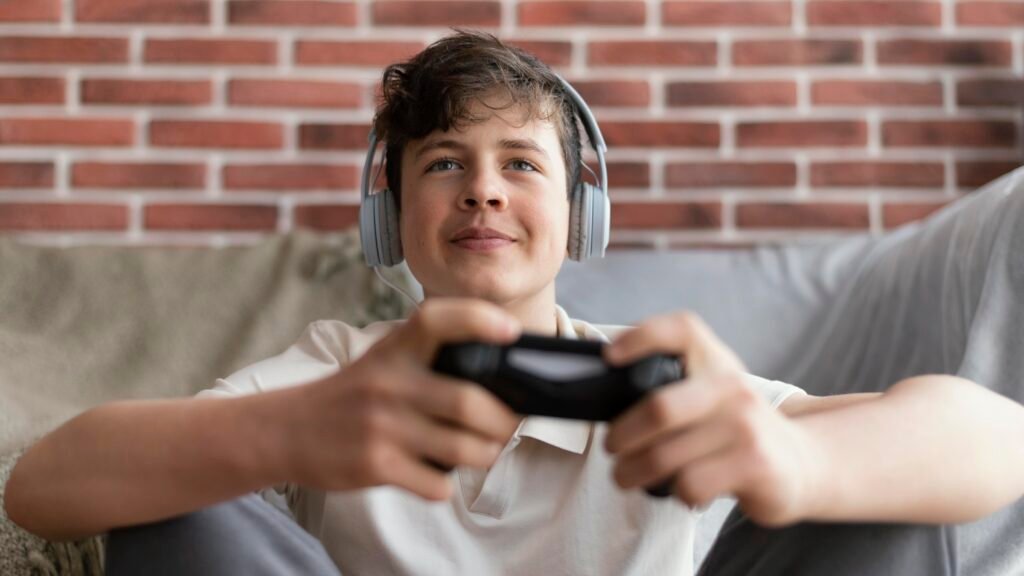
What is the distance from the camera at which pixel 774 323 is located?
→ 1.61m

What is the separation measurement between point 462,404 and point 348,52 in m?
1.40

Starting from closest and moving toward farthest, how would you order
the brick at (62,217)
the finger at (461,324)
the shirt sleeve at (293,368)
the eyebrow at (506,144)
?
the finger at (461,324) → the shirt sleeve at (293,368) → the eyebrow at (506,144) → the brick at (62,217)

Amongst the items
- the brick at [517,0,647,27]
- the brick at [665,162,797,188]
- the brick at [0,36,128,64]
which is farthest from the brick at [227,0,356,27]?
the brick at [665,162,797,188]

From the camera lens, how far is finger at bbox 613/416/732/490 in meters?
0.65

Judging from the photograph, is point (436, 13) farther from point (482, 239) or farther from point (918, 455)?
point (918, 455)

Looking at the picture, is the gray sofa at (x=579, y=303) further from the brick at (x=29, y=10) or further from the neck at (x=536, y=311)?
the brick at (x=29, y=10)

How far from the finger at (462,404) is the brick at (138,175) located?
4.50 ft

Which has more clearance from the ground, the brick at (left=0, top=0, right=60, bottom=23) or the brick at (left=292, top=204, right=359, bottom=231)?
the brick at (left=0, top=0, right=60, bottom=23)

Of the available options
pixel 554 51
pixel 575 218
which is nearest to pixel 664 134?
pixel 554 51

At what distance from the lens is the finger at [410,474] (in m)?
0.66

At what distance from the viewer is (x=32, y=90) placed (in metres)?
1.88

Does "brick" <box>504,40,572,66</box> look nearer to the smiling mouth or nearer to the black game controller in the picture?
the smiling mouth

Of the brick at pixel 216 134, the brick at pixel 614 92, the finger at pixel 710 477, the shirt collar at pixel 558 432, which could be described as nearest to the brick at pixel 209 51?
the brick at pixel 216 134

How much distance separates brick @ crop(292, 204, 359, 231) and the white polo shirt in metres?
0.85
